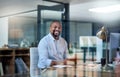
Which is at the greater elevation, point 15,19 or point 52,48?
point 15,19

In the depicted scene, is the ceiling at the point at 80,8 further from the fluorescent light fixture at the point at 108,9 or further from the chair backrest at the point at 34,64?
the chair backrest at the point at 34,64

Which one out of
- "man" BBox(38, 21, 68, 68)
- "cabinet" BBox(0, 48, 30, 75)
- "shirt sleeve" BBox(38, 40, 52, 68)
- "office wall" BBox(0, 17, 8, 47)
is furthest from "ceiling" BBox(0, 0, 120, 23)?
"shirt sleeve" BBox(38, 40, 52, 68)

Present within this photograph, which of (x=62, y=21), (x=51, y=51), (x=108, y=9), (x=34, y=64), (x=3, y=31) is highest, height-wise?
(x=108, y=9)

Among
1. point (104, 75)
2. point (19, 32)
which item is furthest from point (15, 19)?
point (104, 75)

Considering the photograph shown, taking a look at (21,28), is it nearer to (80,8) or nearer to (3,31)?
(3,31)

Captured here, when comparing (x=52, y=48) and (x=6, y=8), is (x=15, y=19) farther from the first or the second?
(x=52, y=48)

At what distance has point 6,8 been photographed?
456 cm

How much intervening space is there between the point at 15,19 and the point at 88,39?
158cm

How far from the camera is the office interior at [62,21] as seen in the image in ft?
14.8

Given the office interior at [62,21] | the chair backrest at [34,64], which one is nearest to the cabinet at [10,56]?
the office interior at [62,21]

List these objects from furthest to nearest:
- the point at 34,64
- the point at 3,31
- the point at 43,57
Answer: the point at 3,31, the point at 43,57, the point at 34,64

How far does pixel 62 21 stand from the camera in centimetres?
510

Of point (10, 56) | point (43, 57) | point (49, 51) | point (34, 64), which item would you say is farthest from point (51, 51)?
point (10, 56)

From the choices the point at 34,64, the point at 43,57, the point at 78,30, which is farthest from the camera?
the point at 78,30
